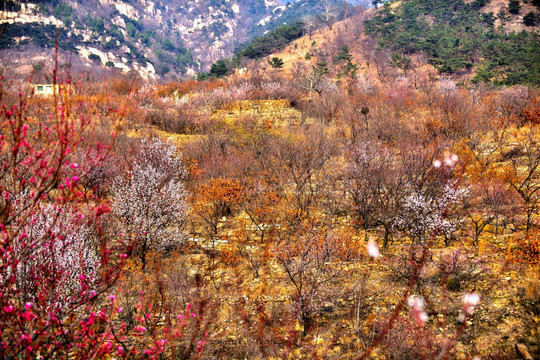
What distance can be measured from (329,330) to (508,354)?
2.83 meters

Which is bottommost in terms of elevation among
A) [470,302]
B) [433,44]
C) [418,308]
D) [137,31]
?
[418,308]

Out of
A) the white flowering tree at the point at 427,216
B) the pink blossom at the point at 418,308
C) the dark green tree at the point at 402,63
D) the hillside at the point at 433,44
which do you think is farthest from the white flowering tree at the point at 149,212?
the dark green tree at the point at 402,63

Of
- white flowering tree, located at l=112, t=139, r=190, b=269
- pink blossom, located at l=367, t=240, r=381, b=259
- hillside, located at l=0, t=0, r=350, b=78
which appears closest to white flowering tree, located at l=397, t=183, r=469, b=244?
pink blossom, located at l=367, t=240, r=381, b=259

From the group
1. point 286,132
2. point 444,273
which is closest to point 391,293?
point 444,273

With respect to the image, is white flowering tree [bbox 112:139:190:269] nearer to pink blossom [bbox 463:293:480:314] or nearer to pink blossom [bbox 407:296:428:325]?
pink blossom [bbox 407:296:428:325]

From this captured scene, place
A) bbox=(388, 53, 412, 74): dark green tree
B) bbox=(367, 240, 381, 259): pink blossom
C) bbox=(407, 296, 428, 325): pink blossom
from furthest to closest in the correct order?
1. bbox=(388, 53, 412, 74): dark green tree
2. bbox=(367, 240, 381, 259): pink blossom
3. bbox=(407, 296, 428, 325): pink blossom

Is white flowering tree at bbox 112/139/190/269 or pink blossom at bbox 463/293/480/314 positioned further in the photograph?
white flowering tree at bbox 112/139/190/269

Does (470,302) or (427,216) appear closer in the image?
(470,302)

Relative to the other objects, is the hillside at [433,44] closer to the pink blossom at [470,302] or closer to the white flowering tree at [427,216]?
the white flowering tree at [427,216]

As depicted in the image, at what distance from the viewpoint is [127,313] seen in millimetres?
6141

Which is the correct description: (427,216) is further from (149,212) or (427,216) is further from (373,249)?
(149,212)

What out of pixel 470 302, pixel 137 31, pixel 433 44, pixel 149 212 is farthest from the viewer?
pixel 137 31

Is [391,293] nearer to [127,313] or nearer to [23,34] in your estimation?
[127,313]

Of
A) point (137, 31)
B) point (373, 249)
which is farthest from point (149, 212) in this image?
point (137, 31)
